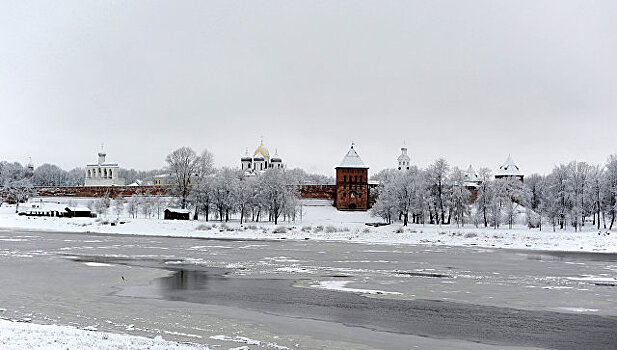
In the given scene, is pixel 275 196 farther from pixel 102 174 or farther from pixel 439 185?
pixel 102 174

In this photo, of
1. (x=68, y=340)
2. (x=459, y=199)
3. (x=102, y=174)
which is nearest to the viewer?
(x=68, y=340)

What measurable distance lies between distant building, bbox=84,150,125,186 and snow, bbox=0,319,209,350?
406 feet

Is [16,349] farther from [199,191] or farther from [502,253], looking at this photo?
[199,191]

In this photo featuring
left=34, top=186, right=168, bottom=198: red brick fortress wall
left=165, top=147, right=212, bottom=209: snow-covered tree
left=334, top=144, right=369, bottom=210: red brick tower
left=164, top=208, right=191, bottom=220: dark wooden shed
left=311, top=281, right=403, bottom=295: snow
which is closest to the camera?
left=311, top=281, right=403, bottom=295: snow

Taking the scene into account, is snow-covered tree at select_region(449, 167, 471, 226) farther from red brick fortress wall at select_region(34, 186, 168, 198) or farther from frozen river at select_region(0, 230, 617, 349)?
red brick fortress wall at select_region(34, 186, 168, 198)

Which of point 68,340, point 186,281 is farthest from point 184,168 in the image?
point 68,340

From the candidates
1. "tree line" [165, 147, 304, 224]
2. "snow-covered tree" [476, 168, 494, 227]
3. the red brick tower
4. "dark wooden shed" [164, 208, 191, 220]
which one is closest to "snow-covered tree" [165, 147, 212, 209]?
"tree line" [165, 147, 304, 224]

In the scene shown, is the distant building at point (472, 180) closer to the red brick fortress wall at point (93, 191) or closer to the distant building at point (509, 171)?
the distant building at point (509, 171)

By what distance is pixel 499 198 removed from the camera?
2456 inches

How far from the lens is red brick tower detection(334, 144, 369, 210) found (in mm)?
91812

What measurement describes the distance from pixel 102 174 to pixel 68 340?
127 metres

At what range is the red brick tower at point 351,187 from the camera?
9181 centimetres

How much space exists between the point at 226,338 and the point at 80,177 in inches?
6303

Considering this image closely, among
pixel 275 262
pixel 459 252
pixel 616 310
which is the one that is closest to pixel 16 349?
pixel 616 310
